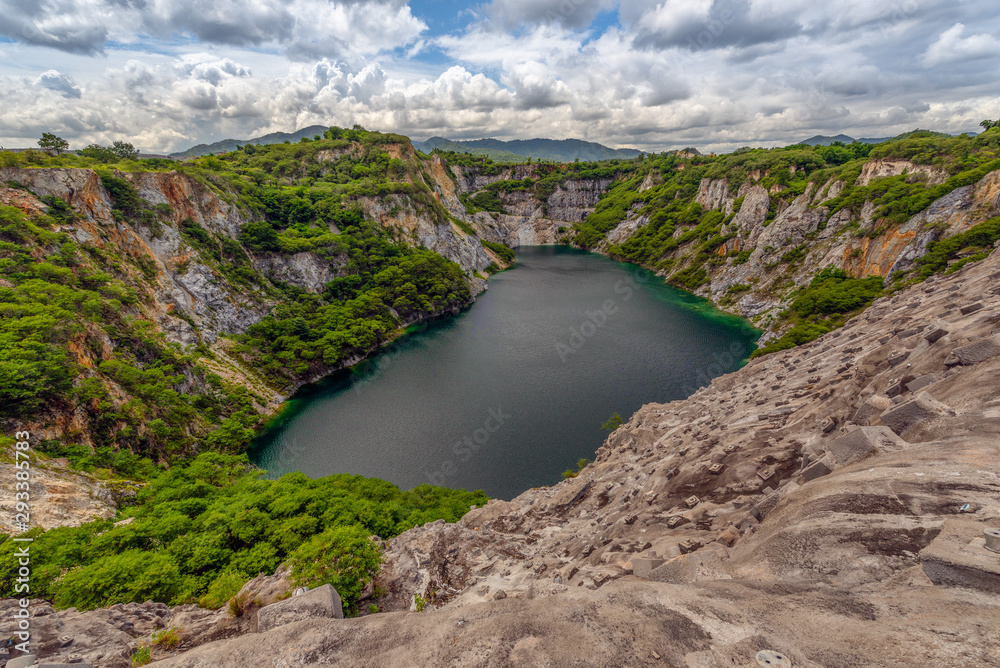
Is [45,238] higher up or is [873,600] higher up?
[45,238]

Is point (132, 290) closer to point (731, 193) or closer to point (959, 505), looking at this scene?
point (959, 505)

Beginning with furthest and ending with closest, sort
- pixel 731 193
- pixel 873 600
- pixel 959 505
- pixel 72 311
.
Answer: pixel 731 193, pixel 72 311, pixel 959 505, pixel 873 600

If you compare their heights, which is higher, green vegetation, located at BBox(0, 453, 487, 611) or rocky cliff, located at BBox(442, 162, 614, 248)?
rocky cliff, located at BBox(442, 162, 614, 248)

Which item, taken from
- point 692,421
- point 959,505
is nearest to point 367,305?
point 692,421

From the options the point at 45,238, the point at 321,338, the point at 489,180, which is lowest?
the point at 321,338

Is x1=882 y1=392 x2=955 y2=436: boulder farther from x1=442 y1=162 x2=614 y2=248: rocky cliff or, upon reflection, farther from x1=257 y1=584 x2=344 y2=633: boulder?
x1=442 y1=162 x2=614 y2=248: rocky cliff
